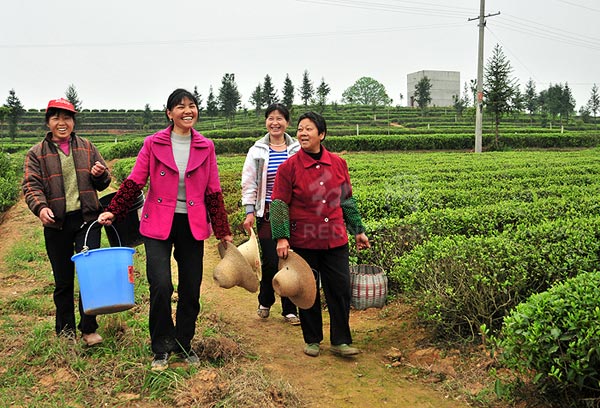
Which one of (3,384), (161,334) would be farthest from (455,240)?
(3,384)

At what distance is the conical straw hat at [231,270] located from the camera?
3635 mm

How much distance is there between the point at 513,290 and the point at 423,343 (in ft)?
2.53

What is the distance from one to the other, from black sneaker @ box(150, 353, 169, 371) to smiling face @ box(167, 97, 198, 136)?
1427mm

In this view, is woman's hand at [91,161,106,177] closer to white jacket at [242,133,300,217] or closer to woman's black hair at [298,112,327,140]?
white jacket at [242,133,300,217]

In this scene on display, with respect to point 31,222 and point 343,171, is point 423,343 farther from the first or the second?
point 31,222

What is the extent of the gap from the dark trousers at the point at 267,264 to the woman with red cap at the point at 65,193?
139cm

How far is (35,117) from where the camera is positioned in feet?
163

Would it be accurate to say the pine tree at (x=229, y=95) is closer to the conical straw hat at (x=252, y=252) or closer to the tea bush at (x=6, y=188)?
the tea bush at (x=6, y=188)

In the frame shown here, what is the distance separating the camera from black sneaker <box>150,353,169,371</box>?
323 centimetres

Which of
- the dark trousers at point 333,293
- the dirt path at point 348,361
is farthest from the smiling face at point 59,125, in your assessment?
the dirt path at point 348,361

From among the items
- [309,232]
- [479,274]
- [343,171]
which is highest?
[343,171]

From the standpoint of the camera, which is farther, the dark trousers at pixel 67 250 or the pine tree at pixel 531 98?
the pine tree at pixel 531 98

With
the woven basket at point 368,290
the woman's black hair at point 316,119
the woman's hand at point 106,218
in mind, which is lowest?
the woven basket at point 368,290

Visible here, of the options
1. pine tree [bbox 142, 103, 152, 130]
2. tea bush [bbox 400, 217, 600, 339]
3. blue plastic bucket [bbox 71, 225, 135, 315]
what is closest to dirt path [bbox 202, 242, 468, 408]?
tea bush [bbox 400, 217, 600, 339]
